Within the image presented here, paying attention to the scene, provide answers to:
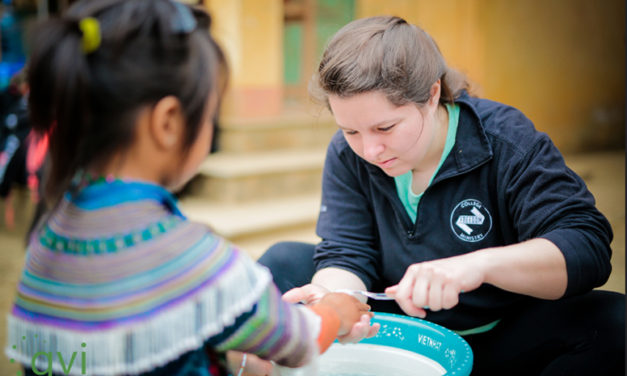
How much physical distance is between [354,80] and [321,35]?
411 cm

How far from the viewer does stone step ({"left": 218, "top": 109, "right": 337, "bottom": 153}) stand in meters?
4.38

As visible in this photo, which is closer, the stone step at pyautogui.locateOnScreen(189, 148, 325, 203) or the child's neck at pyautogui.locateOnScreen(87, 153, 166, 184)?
the child's neck at pyautogui.locateOnScreen(87, 153, 166, 184)

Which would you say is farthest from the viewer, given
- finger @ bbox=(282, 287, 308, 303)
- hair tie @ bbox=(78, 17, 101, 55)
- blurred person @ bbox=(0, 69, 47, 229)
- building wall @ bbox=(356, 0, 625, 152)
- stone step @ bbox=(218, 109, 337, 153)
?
building wall @ bbox=(356, 0, 625, 152)

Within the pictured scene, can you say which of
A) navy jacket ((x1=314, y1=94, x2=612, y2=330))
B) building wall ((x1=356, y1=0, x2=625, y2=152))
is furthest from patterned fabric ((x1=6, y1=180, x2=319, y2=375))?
building wall ((x1=356, y1=0, x2=625, y2=152))

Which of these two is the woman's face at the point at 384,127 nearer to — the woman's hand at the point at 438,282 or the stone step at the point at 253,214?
the woman's hand at the point at 438,282

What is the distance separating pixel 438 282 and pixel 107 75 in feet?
2.25

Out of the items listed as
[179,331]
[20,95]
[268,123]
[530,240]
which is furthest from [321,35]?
[179,331]

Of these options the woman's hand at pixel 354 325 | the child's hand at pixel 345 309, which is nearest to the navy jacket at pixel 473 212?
the woman's hand at pixel 354 325

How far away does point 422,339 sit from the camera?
1428mm

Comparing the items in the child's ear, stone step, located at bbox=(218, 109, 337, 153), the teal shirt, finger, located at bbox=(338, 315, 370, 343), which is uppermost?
the child's ear

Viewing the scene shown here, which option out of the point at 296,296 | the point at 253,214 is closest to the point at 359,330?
the point at 296,296

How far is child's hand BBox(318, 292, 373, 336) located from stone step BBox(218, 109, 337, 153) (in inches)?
121

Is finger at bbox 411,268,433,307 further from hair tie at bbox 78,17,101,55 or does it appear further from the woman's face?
hair tie at bbox 78,17,101,55

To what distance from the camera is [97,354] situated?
875mm
